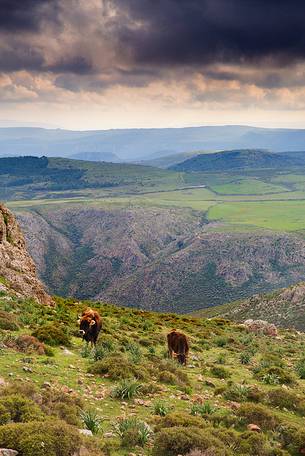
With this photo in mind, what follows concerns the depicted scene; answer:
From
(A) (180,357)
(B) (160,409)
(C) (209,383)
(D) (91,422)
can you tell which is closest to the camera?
(D) (91,422)

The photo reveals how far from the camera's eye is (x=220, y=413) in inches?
616

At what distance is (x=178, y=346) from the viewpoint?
79.6ft

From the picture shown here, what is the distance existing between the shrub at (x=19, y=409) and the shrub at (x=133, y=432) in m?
2.20

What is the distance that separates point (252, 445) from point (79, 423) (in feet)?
15.7

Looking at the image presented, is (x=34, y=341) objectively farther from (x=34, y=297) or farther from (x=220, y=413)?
(x=34, y=297)

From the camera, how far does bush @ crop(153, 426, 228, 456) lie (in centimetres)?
1130

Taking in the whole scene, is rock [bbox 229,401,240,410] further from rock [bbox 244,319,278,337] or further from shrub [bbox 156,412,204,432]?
rock [bbox 244,319,278,337]

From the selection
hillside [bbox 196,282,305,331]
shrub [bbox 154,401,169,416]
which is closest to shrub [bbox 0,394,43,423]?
shrub [bbox 154,401,169,416]

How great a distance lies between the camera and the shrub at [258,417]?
1473 cm

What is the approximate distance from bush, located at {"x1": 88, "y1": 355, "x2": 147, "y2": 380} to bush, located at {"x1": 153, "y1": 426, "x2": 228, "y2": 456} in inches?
233

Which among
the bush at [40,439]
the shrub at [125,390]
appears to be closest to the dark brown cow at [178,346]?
the shrub at [125,390]

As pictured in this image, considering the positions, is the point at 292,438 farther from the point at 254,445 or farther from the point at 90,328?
the point at 90,328

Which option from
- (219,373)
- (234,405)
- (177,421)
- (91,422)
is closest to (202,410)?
(234,405)

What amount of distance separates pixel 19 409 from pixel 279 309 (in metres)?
85.6
